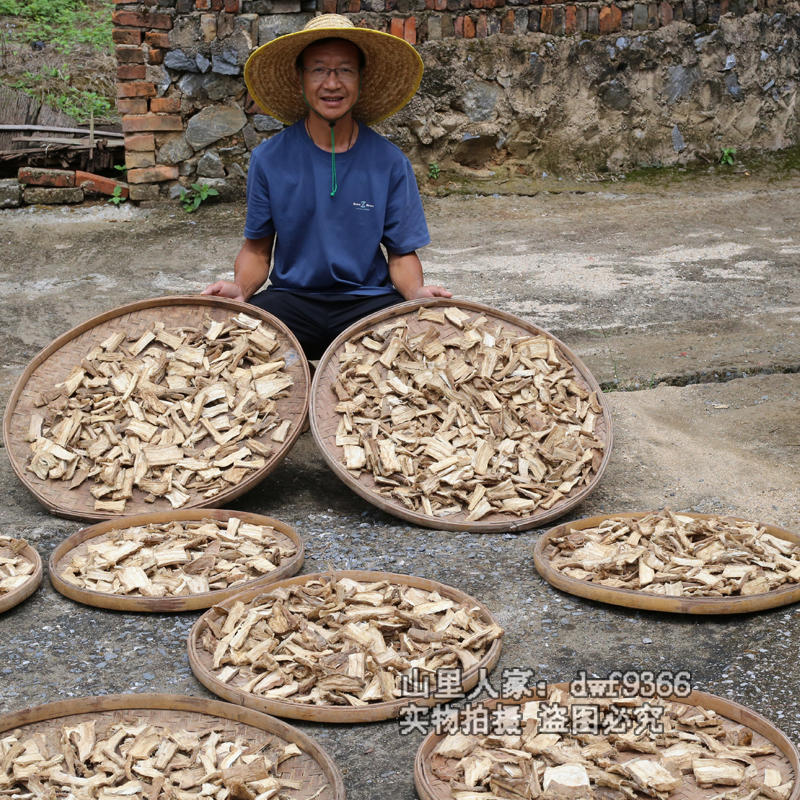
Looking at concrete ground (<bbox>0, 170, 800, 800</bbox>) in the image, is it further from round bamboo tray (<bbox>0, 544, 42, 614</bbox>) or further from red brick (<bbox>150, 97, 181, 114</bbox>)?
red brick (<bbox>150, 97, 181, 114</bbox>)

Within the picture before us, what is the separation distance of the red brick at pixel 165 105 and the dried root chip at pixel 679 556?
4.87 m

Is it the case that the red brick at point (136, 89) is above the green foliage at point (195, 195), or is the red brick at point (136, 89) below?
above

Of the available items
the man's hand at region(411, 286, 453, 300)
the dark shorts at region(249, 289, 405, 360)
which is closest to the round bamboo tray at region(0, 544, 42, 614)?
the dark shorts at region(249, 289, 405, 360)

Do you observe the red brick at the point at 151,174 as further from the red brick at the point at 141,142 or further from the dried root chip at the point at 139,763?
the dried root chip at the point at 139,763

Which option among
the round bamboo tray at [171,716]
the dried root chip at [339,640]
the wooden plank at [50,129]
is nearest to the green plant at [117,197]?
the wooden plank at [50,129]

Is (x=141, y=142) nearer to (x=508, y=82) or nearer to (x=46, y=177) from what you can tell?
(x=46, y=177)

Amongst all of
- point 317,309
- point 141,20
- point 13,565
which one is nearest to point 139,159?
point 141,20

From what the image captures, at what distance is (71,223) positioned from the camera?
6.38m

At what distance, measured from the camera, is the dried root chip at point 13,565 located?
2510 millimetres

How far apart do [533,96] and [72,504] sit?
5184 millimetres

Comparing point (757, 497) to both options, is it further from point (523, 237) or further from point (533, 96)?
point (533, 96)

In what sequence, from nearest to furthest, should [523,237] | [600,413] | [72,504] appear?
[72,504] → [600,413] → [523,237]

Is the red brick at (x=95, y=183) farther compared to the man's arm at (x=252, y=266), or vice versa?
the red brick at (x=95, y=183)

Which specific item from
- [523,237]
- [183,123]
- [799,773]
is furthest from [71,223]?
[799,773]
